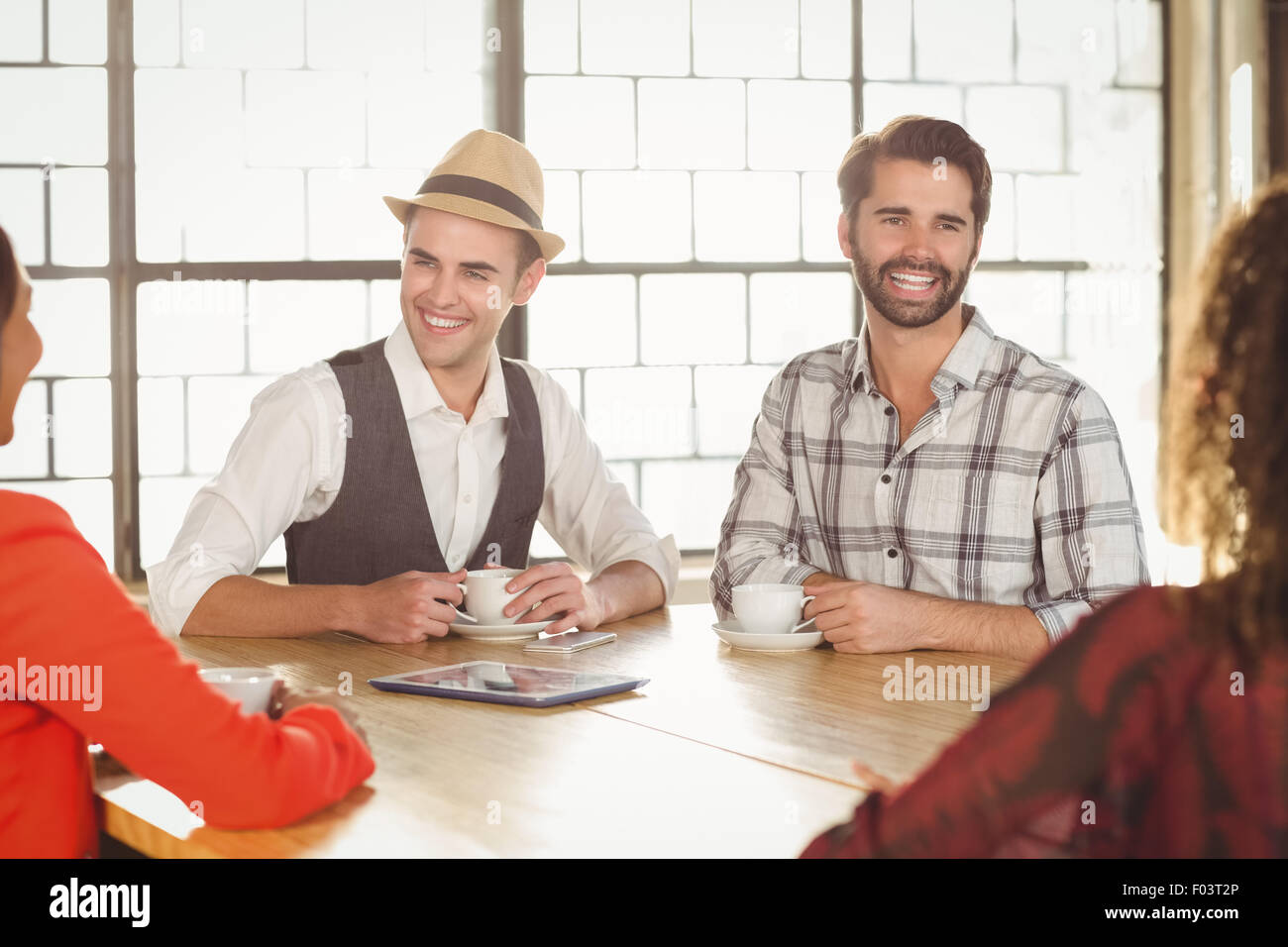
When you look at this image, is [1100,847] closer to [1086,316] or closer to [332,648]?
[332,648]

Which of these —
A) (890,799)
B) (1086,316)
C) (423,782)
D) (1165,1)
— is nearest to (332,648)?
(423,782)

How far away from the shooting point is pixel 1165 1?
4.50m

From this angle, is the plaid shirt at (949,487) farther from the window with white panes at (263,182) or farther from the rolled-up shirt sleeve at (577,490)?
the window with white panes at (263,182)

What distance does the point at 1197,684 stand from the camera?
0.75 meters

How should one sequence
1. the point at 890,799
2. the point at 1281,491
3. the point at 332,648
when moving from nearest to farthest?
the point at 1281,491, the point at 890,799, the point at 332,648

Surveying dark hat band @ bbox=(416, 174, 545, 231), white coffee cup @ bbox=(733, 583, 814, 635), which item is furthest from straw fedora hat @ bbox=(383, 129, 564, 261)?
white coffee cup @ bbox=(733, 583, 814, 635)

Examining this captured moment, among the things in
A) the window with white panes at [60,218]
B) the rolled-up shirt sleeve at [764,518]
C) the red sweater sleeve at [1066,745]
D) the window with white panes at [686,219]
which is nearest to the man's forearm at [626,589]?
the rolled-up shirt sleeve at [764,518]

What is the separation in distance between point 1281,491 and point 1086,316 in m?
4.01

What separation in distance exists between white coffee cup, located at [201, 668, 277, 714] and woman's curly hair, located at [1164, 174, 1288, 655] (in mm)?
900

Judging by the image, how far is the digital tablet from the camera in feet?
4.90

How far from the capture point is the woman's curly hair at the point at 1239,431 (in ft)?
2.40

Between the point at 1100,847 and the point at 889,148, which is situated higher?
the point at 889,148

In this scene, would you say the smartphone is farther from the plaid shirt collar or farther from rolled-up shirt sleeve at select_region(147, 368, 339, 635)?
the plaid shirt collar
